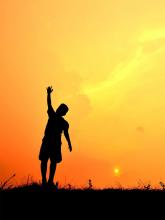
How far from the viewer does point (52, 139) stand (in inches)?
667

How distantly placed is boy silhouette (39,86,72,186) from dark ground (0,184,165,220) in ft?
5.65

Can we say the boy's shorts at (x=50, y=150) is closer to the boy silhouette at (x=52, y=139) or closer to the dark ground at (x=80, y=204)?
the boy silhouette at (x=52, y=139)

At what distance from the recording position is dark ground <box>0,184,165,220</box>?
12.3 m

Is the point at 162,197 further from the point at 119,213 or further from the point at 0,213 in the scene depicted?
the point at 0,213

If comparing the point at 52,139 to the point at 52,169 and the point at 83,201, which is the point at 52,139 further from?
the point at 83,201

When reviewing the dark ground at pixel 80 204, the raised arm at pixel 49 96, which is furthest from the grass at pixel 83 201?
the raised arm at pixel 49 96

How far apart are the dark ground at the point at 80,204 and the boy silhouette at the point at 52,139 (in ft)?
5.65

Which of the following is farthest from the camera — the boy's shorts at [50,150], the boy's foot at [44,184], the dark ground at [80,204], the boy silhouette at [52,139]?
the boy's shorts at [50,150]

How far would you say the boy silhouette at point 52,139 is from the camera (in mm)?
16766

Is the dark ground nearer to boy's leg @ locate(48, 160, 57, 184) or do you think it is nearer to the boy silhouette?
boy's leg @ locate(48, 160, 57, 184)

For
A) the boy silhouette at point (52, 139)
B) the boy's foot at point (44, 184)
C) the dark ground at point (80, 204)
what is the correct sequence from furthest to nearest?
1. the boy silhouette at point (52, 139)
2. the boy's foot at point (44, 184)
3. the dark ground at point (80, 204)

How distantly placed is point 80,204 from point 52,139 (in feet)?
13.5

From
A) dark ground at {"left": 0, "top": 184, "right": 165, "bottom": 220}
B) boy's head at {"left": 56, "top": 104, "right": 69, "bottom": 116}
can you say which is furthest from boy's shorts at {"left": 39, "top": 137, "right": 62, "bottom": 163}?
Answer: dark ground at {"left": 0, "top": 184, "right": 165, "bottom": 220}

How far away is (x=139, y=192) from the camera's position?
603 inches
